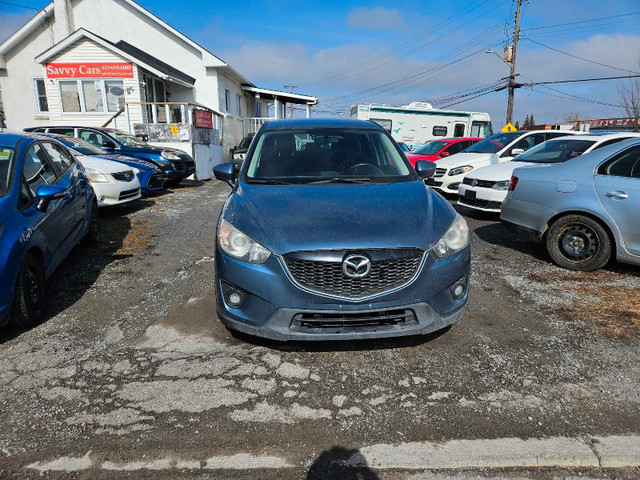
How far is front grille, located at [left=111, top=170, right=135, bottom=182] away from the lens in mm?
7820

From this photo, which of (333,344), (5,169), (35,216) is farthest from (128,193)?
(333,344)

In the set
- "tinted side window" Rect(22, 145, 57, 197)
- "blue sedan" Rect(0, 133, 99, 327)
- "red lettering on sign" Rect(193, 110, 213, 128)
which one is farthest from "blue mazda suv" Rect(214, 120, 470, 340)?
"red lettering on sign" Rect(193, 110, 213, 128)

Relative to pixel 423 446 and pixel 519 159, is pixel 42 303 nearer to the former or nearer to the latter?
pixel 423 446

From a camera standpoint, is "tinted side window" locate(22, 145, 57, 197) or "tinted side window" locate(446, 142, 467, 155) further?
"tinted side window" locate(446, 142, 467, 155)

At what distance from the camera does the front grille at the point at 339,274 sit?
8.76 ft

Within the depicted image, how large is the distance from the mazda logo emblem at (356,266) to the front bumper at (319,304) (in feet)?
0.59

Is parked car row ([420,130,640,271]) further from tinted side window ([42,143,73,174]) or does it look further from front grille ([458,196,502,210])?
tinted side window ([42,143,73,174])

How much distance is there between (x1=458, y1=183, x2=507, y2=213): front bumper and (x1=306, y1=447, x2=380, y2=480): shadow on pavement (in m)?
5.94

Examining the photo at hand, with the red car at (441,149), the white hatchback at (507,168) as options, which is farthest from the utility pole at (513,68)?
the white hatchback at (507,168)

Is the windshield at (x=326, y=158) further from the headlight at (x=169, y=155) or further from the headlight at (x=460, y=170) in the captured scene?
the headlight at (x=169, y=155)

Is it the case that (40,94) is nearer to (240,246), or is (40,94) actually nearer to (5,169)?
(5,169)

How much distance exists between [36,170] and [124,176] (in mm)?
3792

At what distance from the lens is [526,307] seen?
4059 mm

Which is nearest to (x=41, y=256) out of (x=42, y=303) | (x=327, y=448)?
(x=42, y=303)
